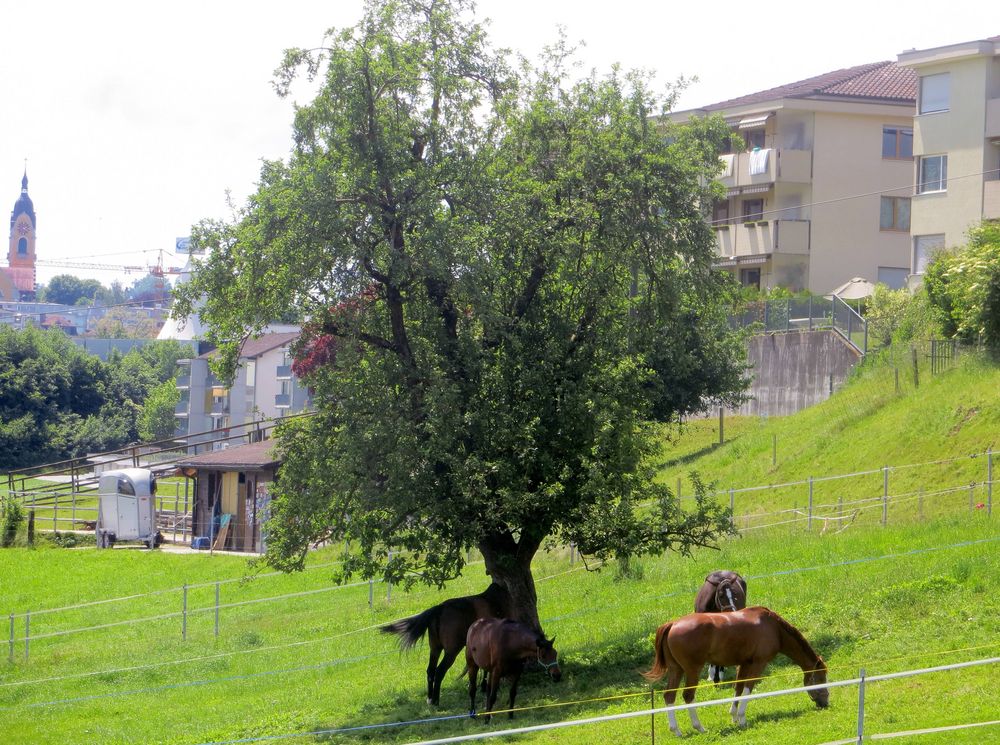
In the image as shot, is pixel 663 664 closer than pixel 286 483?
Yes

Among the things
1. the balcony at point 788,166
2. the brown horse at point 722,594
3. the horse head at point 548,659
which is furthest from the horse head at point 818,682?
the balcony at point 788,166

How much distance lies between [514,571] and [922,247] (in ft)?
110

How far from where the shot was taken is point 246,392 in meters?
87.9

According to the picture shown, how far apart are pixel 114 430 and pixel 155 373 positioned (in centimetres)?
1926

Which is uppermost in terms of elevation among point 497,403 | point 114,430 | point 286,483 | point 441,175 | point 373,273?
point 441,175

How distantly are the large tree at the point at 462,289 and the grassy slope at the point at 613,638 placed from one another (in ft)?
7.33

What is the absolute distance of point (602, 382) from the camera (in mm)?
18656

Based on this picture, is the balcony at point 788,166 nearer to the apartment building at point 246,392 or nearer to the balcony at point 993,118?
the balcony at point 993,118

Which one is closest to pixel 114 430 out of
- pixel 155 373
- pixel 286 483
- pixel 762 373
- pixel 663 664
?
pixel 155 373

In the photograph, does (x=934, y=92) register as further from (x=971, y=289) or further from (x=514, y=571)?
(x=514, y=571)

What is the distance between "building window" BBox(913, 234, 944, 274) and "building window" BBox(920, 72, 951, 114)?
4582 millimetres

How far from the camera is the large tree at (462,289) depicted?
58.4 feet

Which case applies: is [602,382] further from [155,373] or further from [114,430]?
[155,373]

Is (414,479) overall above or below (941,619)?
above
